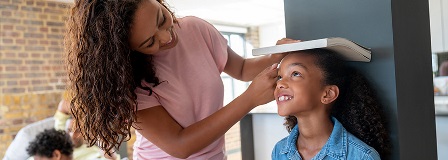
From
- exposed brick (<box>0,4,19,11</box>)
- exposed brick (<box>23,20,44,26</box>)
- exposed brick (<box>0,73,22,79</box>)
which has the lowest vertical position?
exposed brick (<box>0,73,22,79</box>)

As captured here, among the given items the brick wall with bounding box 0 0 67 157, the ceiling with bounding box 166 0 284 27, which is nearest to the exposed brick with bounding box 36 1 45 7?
the brick wall with bounding box 0 0 67 157

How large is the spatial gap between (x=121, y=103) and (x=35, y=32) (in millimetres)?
3363

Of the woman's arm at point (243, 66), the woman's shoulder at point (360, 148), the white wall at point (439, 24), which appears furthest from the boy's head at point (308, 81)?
the white wall at point (439, 24)

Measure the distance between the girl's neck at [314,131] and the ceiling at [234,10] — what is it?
10.9 feet

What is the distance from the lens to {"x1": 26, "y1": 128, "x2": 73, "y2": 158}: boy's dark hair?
296 cm

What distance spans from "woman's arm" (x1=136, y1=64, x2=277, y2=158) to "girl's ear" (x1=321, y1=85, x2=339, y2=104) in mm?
171

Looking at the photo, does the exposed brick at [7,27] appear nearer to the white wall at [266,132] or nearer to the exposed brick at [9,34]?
the exposed brick at [9,34]

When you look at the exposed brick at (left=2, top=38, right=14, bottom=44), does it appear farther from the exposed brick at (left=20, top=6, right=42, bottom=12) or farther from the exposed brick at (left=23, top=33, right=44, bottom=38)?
the exposed brick at (left=20, top=6, right=42, bottom=12)

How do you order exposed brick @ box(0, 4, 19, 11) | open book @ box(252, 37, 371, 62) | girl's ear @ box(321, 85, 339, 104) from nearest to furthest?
open book @ box(252, 37, 371, 62) → girl's ear @ box(321, 85, 339, 104) → exposed brick @ box(0, 4, 19, 11)

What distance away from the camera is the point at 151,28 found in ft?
3.74

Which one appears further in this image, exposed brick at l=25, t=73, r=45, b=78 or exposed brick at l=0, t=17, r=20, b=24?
exposed brick at l=25, t=73, r=45, b=78

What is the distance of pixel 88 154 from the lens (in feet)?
10.6

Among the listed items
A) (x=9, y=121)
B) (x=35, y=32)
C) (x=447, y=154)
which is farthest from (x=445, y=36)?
(x=9, y=121)

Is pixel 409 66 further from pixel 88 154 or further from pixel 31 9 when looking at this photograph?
pixel 31 9
